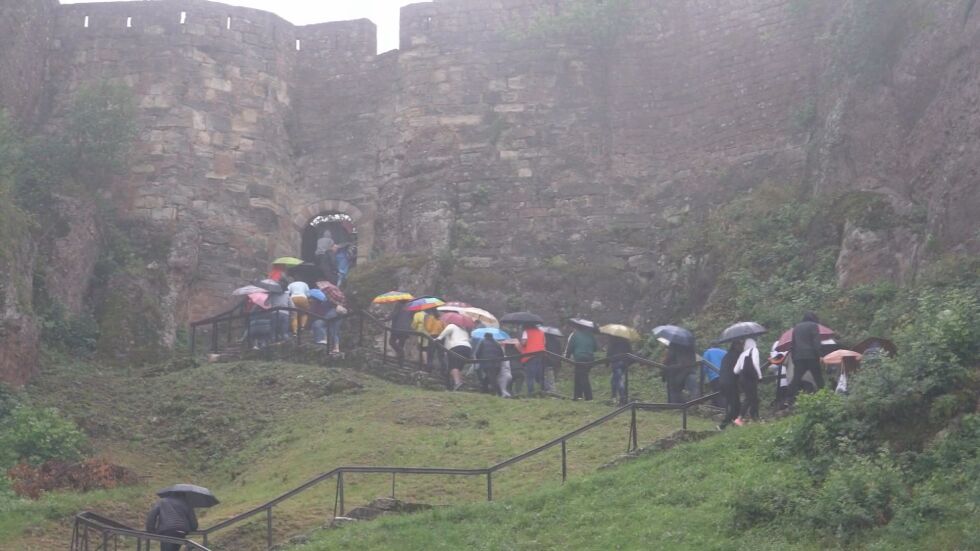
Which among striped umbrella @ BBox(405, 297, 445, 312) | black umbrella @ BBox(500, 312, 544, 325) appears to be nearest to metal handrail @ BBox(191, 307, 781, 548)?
black umbrella @ BBox(500, 312, 544, 325)

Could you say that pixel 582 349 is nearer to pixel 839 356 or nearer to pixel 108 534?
pixel 839 356

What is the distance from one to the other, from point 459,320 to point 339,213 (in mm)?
9407

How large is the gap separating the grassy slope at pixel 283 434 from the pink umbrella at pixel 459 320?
5.62 feet

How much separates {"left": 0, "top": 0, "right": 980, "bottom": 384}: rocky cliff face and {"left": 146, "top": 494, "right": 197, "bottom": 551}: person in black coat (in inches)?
563

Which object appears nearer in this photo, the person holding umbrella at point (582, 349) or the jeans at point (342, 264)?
the person holding umbrella at point (582, 349)

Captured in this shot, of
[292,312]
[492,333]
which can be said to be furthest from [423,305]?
[292,312]

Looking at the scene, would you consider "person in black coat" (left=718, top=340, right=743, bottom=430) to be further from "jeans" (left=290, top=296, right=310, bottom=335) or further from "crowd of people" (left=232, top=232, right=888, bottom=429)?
"jeans" (left=290, top=296, right=310, bottom=335)

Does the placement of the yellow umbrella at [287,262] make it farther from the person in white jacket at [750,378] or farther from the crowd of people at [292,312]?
the person in white jacket at [750,378]

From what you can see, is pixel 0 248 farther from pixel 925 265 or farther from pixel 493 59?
pixel 925 265

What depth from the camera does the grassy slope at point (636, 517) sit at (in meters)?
17.7

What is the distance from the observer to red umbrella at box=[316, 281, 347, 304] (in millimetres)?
31394

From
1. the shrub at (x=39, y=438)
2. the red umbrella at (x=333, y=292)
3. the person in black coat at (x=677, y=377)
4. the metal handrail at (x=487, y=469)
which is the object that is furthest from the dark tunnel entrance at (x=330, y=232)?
the person in black coat at (x=677, y=377)

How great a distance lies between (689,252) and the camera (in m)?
32.4

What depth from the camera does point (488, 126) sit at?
120ft
